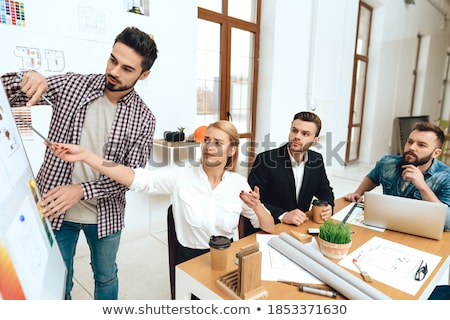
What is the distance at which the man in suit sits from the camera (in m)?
1.78

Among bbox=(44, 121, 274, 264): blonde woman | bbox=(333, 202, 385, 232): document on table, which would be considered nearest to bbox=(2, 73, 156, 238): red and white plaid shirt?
bbox=(44, 121, 274, 264): blonde woman

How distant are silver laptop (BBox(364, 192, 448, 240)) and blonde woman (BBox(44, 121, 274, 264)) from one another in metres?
0.50

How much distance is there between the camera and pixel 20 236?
489mm

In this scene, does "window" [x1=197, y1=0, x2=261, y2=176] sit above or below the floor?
above

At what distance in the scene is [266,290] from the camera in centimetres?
91

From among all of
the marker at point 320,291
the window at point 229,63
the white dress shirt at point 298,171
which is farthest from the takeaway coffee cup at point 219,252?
the window at point 229,63

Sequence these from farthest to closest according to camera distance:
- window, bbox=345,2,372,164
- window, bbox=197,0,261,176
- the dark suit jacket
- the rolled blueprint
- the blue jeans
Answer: window, bbox=345,2,372,164 < window, bbox=197,0,261,176 < the dark suit jacket < the blue jeans < the rolled blueprint

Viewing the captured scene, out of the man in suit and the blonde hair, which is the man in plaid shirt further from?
the man in suit

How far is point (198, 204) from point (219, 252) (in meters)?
0.37

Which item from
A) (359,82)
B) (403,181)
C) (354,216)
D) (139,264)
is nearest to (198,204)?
(354,216)

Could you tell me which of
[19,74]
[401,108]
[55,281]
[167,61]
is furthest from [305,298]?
[401,108]

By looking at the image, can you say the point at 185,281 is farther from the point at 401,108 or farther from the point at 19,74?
the point at 401,108

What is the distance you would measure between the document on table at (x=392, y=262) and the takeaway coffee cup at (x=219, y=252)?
43 cm
